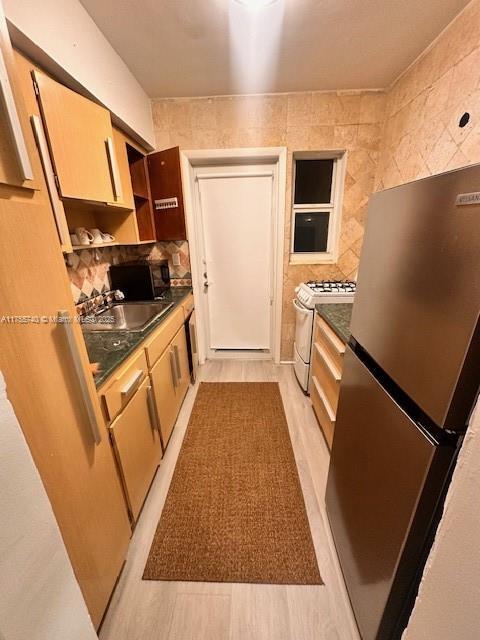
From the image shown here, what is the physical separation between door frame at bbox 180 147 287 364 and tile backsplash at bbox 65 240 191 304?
0.13 meters

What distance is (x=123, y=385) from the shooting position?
1.17m

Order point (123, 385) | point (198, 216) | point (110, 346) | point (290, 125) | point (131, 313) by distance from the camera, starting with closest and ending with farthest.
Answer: point (123, 385)
point (110, 346)
point (131, 313)
point (290, 125)
point (198, 216)

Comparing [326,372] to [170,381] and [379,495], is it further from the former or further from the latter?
[170,381]

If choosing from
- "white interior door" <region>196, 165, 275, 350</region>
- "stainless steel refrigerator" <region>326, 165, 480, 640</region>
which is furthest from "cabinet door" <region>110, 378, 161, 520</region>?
"white interior door" <region>196, 165, 275, 350</region>

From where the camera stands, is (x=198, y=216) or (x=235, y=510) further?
(x=198, y=216)

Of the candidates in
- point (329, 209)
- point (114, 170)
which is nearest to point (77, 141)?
point (114, 170)

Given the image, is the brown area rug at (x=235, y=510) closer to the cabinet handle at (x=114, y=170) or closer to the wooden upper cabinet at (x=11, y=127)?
the wooden upper cabinet at (x=11, y=127)

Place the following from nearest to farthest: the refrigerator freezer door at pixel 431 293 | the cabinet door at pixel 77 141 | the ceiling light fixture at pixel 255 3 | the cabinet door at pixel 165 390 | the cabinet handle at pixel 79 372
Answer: the refrigerator freezer door at pixel 431 293
the cabinet handle at pixel 79 372
the cabinet door at pixel 77 141
the ceiling light fixture at pixel 255 3
the cabinet door at pixel 165 390

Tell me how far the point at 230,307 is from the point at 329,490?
77.7 inches

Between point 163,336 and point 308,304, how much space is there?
3.79 ft

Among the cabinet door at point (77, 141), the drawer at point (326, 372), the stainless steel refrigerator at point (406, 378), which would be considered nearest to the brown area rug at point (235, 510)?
the stainless steel refrigerator at point (406, 378)

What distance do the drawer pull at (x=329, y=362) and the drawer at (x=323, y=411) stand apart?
25 cm

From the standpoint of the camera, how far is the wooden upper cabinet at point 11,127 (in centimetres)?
55

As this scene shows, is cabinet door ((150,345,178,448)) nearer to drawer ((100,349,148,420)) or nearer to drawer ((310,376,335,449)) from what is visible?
drawer ((100,349,148,420))
